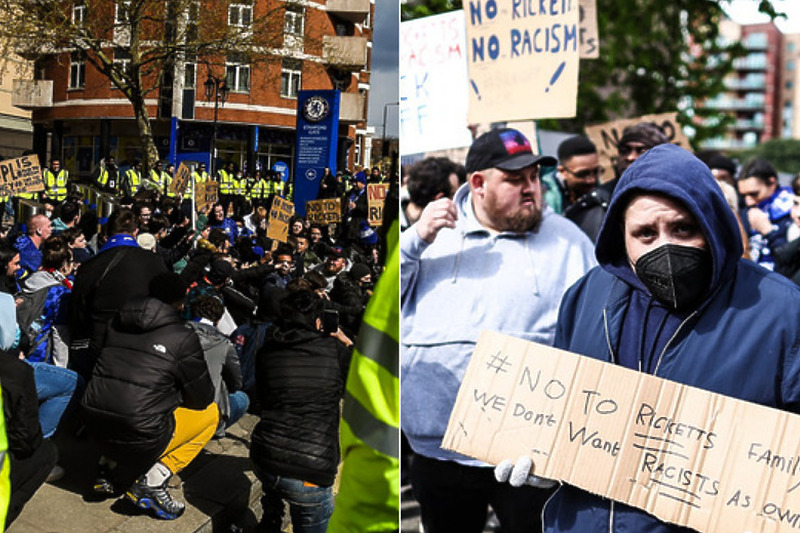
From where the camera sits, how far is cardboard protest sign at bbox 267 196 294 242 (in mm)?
2092

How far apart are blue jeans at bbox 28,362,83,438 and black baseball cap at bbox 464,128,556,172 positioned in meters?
1.76

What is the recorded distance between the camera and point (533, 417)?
2.05 m

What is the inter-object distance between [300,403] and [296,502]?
0.49 m

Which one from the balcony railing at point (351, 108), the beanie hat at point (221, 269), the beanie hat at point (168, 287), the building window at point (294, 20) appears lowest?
the beanie hat at point (168, 287)

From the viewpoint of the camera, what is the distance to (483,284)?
2.89 metres

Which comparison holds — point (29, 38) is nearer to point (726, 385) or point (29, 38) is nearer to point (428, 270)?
point (428, 270)

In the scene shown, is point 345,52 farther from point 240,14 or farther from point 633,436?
point 633,436

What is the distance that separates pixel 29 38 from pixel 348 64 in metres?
0.87

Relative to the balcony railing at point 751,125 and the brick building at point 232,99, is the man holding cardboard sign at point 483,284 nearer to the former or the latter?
the brick building at point 232,99

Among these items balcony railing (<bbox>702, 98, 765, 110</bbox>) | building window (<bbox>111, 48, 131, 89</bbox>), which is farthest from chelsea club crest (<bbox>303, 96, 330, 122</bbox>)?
balcony railing (<bbox>702, 98, 765, 110</bbox>)

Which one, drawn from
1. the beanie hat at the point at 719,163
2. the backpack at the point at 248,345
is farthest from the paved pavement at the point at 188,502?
the beanie hat at the point at 719,163

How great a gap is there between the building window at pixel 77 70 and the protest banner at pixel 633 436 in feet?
4.07

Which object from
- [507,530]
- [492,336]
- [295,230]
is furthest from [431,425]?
[295,230]

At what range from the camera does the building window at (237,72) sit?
2.13 m
